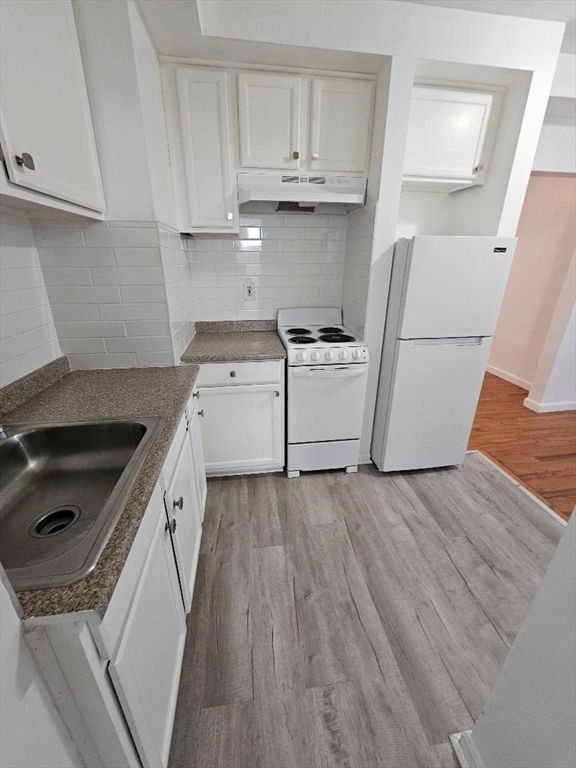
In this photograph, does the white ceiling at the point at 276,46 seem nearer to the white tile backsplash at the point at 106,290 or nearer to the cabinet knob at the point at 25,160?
the white tile backsplash at the point at 106,290

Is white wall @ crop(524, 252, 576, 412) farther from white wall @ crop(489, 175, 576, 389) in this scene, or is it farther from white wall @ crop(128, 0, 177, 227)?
white wall @ crop(128, 0, 177, 227)

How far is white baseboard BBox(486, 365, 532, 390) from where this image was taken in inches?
149

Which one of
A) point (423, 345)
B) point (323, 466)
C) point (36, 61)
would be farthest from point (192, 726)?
point (36, 61)

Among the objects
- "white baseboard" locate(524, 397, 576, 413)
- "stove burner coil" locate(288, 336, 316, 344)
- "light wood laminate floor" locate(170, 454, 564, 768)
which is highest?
"stove burner coil" locate(288, 336, 316, 344)

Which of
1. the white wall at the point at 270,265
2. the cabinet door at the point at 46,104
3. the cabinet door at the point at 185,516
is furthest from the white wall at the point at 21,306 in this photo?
the white wall at the point at 270,265

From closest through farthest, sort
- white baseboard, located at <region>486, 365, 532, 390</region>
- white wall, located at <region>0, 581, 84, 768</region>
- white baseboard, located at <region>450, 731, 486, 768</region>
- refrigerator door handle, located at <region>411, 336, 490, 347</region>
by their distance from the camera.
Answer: white wall, located at <region>0, 581, 84, 768</region>, white baseboard, located at <region>450, 731, 486, 768</region>, refrigerator door handle, located at <region>411, 336, 490, 347</region>, white baseboard, located at <region>486, 365, 532, 390</region>

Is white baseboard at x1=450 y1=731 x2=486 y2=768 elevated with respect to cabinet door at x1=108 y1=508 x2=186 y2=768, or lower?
lower

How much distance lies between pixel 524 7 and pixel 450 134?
51 cm

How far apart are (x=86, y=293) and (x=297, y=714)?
188 centimetres

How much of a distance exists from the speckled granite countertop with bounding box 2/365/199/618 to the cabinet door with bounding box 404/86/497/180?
1772 millimetres

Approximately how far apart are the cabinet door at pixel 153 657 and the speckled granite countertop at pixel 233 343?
1034mm

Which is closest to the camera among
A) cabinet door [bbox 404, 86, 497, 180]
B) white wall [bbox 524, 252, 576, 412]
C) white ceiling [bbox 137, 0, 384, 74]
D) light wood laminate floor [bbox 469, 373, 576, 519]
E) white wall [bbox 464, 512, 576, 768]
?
white wall [bbox 464, 512, 576, 768]

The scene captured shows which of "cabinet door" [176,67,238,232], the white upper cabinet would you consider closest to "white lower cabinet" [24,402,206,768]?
"cabinet door" [176,67,238,232]

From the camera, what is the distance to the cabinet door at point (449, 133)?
1833mm
